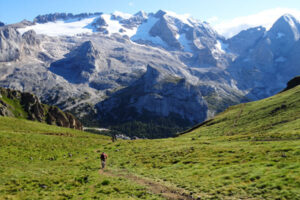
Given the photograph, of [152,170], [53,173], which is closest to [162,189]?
[152,170]

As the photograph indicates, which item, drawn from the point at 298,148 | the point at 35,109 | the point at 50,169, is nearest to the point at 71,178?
the point at 50,169

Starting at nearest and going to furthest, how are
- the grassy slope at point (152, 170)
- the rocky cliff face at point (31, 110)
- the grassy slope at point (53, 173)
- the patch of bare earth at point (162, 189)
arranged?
the grassy slope at point (152, 170) → the patch of bare earth at point (162, 189) → the grassy slope at point (53, 173) → the rocky cliff face at point (31, 110)

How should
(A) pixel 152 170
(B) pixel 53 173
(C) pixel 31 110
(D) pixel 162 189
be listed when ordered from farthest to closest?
1. (C) pixel 31 110
2. (A) pixel 152 170
3. (B) pixel 53 173
4. (D) pixel 162 189

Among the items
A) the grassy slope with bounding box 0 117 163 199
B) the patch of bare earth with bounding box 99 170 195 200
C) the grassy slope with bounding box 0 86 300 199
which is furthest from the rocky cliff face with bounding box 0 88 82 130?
the patch of bare earth with bounding box 99 170 195 200

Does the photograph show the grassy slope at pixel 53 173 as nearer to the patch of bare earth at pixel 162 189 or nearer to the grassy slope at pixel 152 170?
the grassy slope at pixel 152 170

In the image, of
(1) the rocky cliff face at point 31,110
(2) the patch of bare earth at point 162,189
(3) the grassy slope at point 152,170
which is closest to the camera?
(3) the grassy slope at point 152,170

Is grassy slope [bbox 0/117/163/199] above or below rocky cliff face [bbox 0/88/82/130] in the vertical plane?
below

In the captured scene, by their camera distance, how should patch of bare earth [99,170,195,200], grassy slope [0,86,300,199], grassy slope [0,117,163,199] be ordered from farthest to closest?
grassy slope [0,117,163,199]
patch of bare earth [99,170,195,200]
grassy slope [0,86,300,199]

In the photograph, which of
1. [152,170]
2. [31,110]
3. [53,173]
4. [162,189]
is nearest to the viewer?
[162,189]

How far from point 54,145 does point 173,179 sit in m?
33.4

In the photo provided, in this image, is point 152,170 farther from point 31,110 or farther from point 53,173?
point 31,110

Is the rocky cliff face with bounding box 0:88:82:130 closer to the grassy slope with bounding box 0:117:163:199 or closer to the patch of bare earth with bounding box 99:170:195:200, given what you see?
the grassy slope with bounding box 0:117:163:199

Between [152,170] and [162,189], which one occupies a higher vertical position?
[152,170]

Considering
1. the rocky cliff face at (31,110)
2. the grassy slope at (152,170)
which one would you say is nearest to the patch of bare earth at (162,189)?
the grassy slope at (152,170)
